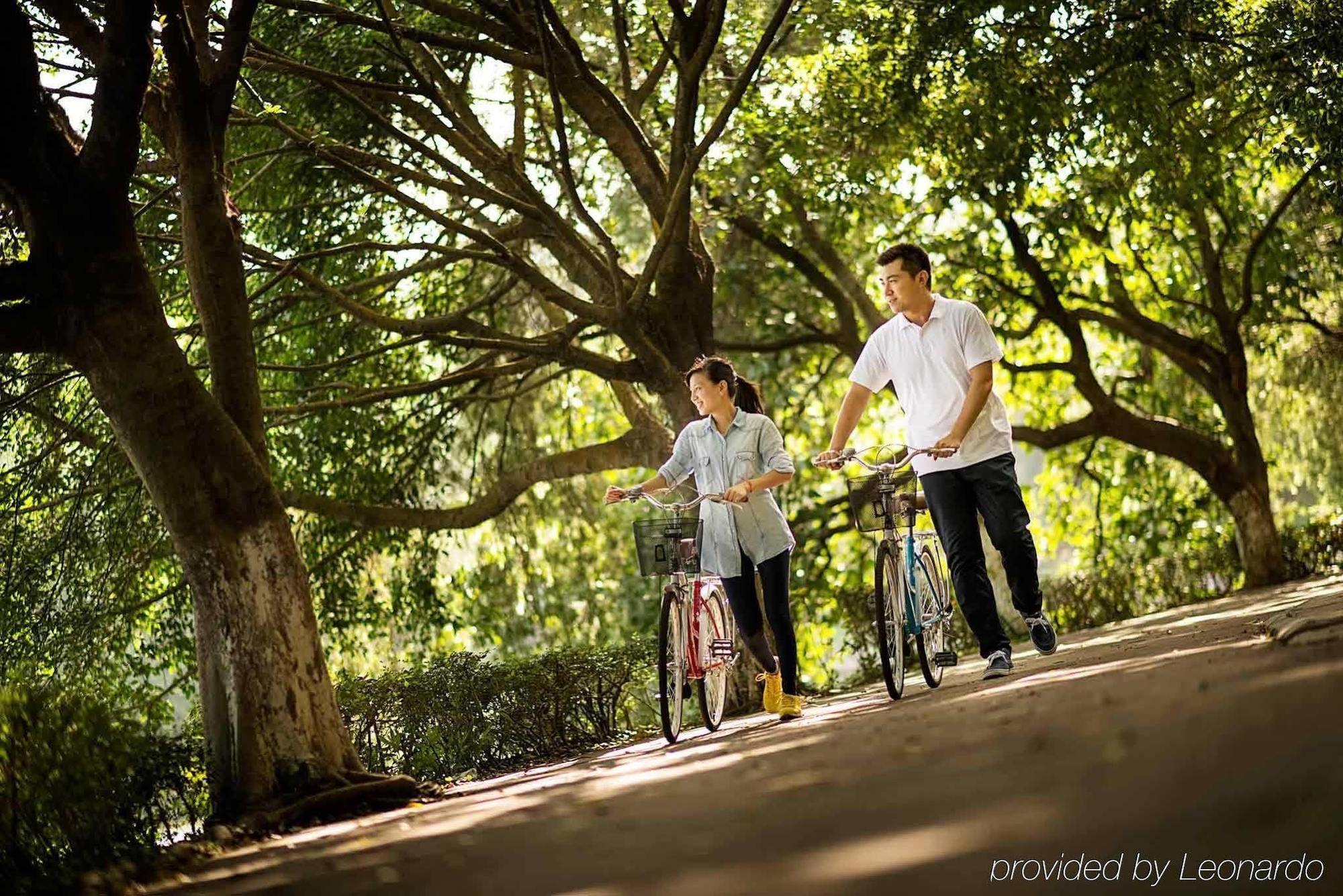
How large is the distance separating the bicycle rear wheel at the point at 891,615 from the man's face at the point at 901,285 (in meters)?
1.48

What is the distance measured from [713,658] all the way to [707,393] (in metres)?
1.72

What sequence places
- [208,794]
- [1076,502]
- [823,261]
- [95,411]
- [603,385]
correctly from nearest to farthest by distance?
1. [208,794]
2. [95,411]
3. [823,261]
4. [603,385]
5. [1076,502]

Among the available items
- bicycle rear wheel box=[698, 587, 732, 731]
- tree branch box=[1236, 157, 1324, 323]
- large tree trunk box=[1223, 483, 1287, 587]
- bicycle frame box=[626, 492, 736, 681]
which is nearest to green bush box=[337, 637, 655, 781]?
bicycle rear wheel box=[698, 587, 732, 731]

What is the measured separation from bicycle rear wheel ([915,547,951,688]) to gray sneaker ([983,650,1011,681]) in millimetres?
456

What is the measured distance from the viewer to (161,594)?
47.6ft

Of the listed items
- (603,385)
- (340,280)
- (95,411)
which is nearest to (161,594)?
(95,411)

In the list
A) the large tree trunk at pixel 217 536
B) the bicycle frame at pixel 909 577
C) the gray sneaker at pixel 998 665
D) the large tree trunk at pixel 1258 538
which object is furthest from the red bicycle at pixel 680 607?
the large tree trunk at pixel 1258 538

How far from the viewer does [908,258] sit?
9.86m

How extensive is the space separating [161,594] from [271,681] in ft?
21.0

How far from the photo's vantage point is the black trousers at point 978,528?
9.61m

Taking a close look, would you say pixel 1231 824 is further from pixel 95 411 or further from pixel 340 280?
pixel 340 280

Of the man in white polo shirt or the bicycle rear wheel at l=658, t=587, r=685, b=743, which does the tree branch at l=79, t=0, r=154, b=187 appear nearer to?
the bicycle rear wheel at l=658, t=587, r=685, b=743

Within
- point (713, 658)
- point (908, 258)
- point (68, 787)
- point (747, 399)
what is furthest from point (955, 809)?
point (747, 399)

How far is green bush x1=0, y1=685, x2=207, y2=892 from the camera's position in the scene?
6.37 meters
